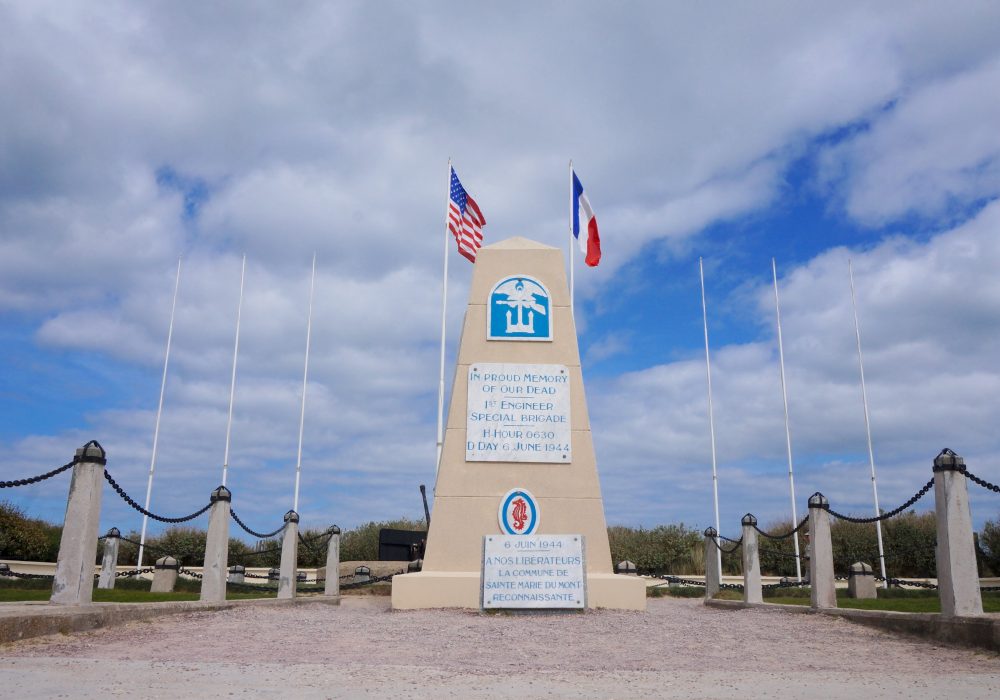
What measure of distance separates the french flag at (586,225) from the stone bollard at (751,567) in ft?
19.6

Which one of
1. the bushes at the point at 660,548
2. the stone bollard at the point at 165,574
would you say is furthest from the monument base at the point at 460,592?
the bushes at the point at 660,548

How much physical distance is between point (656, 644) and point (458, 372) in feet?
18.0

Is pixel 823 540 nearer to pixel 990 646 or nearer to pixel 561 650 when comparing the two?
pixel 990 646

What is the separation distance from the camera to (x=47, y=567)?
70.5 ft

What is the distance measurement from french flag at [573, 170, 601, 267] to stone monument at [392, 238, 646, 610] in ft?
13.4

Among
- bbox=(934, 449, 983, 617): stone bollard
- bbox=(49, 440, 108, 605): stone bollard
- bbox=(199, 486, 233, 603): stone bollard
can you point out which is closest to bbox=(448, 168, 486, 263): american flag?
bbox=(199, 486, 233, 603): stone bollard

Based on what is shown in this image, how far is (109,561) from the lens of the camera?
1528 cm

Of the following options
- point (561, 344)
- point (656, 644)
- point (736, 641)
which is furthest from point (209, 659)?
point (561, 344)

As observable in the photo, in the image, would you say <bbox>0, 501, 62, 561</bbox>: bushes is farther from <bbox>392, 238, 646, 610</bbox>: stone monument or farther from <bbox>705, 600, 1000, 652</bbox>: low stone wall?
<bbox>705, 600, 1000, 652</bbox>: low stone wall

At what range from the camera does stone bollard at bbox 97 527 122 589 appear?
590 inches

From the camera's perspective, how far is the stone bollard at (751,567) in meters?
12.0

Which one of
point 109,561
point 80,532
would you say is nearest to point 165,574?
point 109,561

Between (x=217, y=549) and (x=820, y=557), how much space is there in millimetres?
7935

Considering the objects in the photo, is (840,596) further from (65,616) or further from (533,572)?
(65,616)
